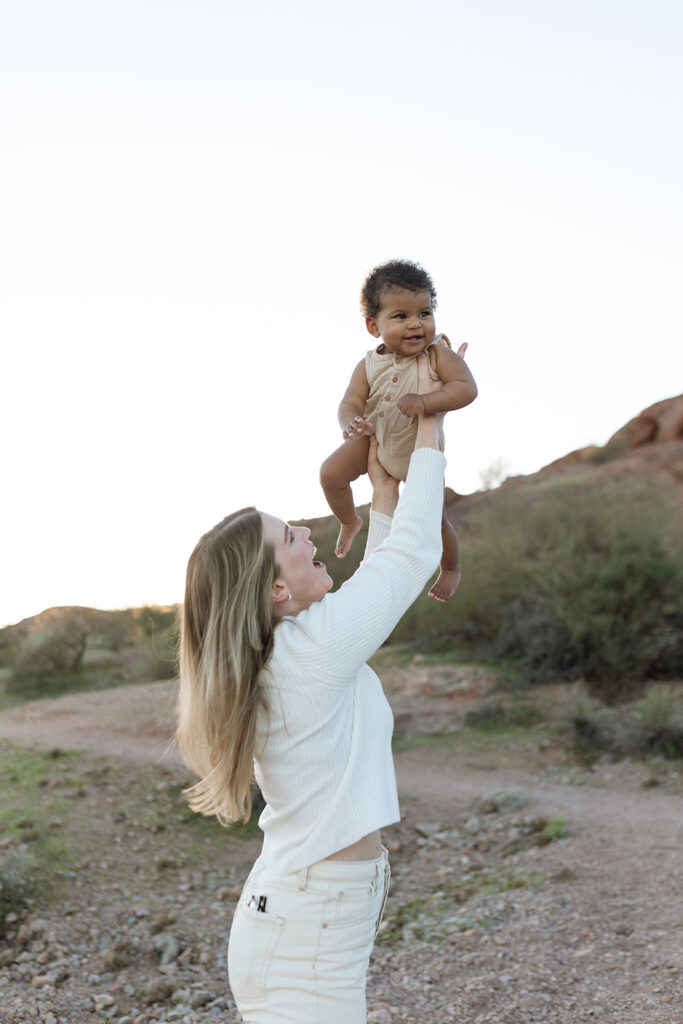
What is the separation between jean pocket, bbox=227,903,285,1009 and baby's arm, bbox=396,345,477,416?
128 cm

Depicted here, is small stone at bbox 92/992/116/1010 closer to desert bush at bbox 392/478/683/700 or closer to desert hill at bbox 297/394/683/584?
desert bush at bbox 392/478/683/700

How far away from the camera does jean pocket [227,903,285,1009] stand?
1946 millimetres

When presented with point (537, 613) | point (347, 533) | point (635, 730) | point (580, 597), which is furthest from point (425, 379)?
point (537, 613)

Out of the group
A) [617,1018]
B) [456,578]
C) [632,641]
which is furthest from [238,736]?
[632,641]

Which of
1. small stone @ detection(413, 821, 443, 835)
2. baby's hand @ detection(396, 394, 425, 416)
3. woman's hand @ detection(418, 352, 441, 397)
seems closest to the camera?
baby's hand @ detection(396, 394, 425, 416)

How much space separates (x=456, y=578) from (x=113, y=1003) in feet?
10.4

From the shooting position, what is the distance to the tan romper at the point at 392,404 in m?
2.71

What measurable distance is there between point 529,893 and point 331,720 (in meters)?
5.03

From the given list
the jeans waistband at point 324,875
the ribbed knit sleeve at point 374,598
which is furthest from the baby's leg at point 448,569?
the jeans waistband at point 324,875

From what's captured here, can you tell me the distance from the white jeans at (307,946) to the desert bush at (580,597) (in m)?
12.0

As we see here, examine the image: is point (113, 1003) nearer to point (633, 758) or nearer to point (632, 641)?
point (633, 758)

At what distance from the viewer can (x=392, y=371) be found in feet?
9.03

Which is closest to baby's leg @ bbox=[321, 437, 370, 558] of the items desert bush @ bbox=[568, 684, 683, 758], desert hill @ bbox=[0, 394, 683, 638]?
desert bush @ bbox=[568, 684, 683, 758]

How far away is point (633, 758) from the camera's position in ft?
32.9
